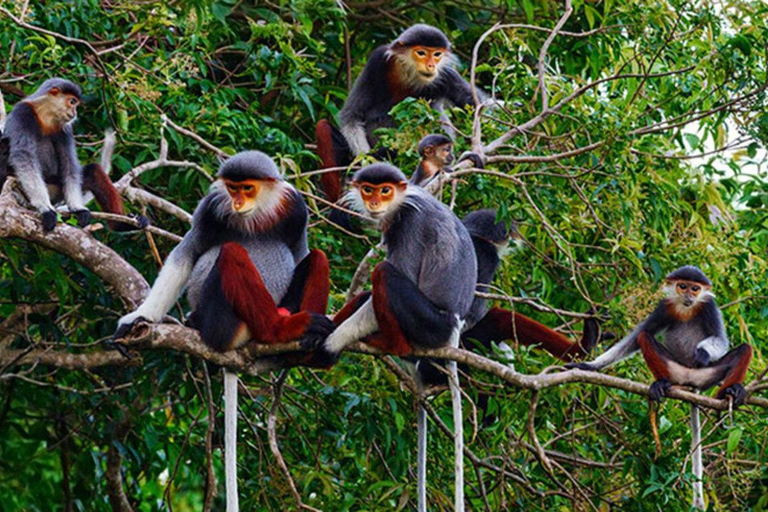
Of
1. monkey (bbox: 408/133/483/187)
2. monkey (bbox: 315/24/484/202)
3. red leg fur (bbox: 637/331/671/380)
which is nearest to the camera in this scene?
red leg fur (bbox: 637/331/671/380)

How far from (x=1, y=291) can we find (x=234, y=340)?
1.98 m

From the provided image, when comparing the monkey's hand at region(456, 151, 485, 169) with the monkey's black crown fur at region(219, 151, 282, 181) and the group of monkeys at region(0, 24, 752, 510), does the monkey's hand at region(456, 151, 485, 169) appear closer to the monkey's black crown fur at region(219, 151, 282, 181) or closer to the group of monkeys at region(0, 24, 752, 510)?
the group of monkeys at region(0, 24, 752, 510)

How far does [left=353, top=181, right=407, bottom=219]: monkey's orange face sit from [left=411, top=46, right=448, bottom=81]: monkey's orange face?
7.57 feet

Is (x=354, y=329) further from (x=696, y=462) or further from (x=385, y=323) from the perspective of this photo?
(x=696, y=462)

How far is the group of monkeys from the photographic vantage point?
409cm

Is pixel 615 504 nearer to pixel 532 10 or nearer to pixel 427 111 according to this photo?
pixel 427 111

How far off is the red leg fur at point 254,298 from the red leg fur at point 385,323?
255 mm

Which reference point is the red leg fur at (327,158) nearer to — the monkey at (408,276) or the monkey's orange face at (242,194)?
the monkey at (408,276)

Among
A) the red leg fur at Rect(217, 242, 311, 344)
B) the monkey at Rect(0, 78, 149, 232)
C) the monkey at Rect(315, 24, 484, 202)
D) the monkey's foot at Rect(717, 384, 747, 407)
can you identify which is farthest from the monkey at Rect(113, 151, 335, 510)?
the monkey at Rect(315, 24, 484, 202)

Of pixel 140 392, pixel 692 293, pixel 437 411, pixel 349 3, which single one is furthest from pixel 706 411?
pixel 349 3

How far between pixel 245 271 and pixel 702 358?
206 centimetres

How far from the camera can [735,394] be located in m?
4.43

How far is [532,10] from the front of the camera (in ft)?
20.9

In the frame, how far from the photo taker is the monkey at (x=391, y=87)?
6.57 metres
